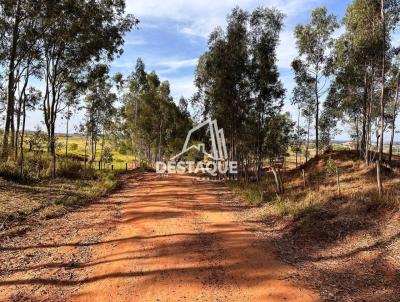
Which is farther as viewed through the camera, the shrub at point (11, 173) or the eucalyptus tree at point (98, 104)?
the eucalyptus tree at point (98, 104)

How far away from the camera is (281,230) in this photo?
430 inches

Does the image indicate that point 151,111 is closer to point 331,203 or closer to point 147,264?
point 331,203

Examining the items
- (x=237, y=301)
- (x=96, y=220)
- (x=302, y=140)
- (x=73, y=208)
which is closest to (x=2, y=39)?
(x=73, y=208)

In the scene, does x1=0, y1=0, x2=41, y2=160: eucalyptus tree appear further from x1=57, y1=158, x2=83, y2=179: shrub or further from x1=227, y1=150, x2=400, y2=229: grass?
x1=227, y1=150, x2=400, y2=229: grass

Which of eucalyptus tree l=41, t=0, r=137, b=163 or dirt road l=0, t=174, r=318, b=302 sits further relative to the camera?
eucalyptus tree l=41, t=0, r=137, b=163

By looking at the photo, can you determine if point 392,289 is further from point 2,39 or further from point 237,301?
point 2,39

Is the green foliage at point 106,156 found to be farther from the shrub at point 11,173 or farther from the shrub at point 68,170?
the shrub at point 11,173

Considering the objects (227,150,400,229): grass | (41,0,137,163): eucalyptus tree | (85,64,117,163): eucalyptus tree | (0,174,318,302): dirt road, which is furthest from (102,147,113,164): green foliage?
(0,174,318,302): dirt road

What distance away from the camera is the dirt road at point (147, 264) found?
6199 millimetres

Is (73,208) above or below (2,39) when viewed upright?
below

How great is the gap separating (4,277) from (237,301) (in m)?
4.46

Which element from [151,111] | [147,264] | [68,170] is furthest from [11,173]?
[151,111]

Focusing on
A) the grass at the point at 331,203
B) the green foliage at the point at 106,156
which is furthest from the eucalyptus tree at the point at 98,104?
the grass at the point at 331,203

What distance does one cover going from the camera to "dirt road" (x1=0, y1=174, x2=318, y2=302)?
6.20m
